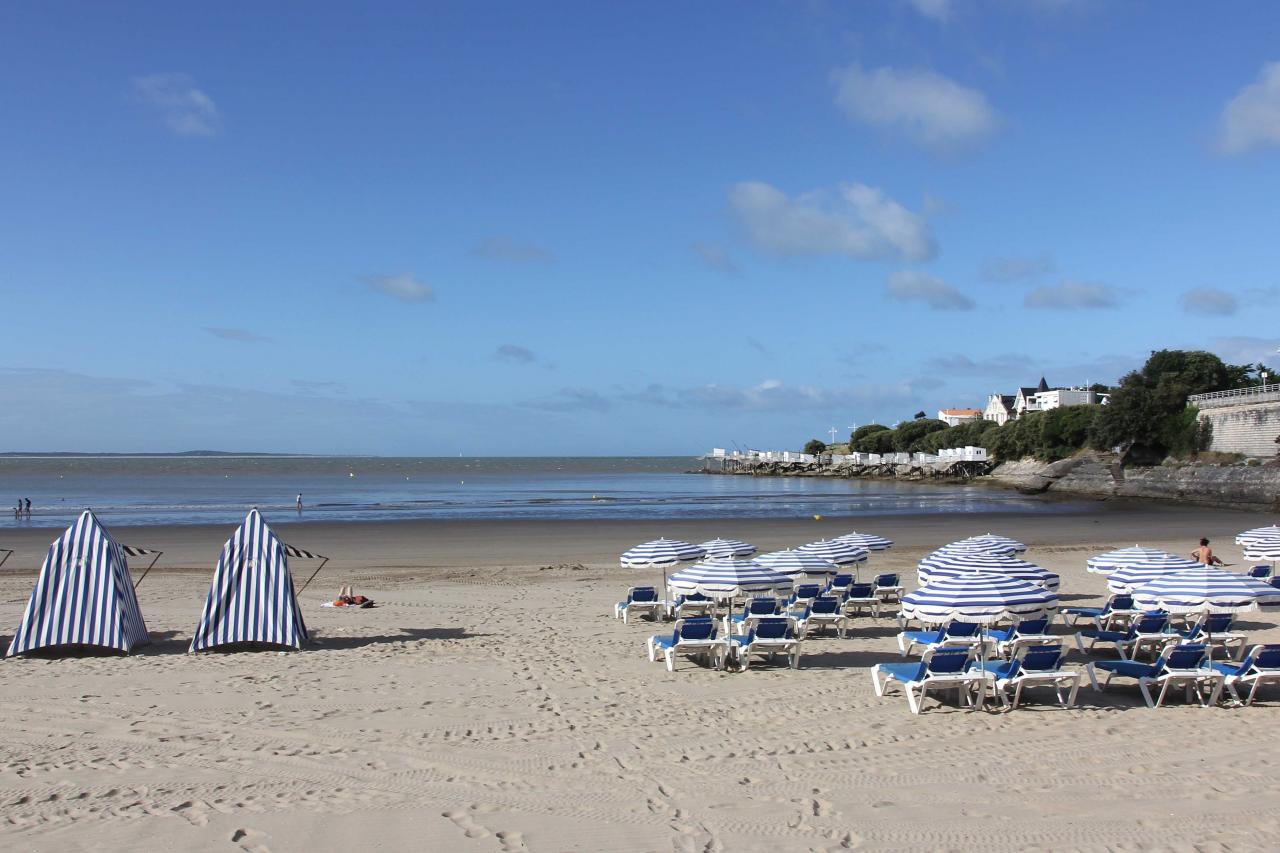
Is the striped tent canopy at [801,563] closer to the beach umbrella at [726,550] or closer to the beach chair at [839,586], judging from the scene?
the beach chair at [839,586]

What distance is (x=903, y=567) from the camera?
75.6 feet

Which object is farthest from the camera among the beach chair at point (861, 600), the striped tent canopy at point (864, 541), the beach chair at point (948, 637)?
the striped tent canopy at point (864, 541)

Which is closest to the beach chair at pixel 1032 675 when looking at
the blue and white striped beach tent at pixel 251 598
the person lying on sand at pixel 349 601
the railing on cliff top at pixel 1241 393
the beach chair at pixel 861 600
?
the beach chair at pixel 861 600

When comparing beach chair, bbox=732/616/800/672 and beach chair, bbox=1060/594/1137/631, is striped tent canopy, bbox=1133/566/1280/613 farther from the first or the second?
beach chair, bbox=732/616/800/672

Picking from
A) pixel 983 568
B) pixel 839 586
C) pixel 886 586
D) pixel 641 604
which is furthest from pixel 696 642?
pixel 886 586

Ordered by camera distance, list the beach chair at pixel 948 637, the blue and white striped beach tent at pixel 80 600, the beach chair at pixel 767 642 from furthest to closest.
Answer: the blue and white striped beach tent at pixel 80 600
the beach chair at pixel 767 642
the beach chair at pixel 948 637

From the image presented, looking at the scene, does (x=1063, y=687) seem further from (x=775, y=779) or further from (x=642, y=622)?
(x=642, y=622)

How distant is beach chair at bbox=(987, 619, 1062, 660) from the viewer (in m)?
10.9

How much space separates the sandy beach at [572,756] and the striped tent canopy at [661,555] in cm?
123

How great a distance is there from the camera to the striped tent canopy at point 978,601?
1017 cm

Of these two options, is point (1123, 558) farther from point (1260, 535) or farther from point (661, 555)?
point (661, 555)

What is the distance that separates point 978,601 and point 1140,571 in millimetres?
4866

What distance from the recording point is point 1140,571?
1362cm

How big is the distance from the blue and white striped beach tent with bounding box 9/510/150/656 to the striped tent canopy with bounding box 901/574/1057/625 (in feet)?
31.2
